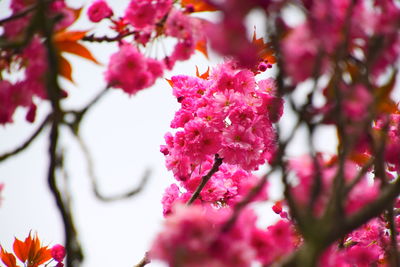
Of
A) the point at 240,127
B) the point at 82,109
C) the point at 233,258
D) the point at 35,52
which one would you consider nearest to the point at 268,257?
the point at 233,258

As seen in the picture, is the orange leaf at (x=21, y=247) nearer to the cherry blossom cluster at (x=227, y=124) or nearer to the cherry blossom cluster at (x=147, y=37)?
the cherry blossom cluster at (x=227, y=124)

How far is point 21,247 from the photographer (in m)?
2.75

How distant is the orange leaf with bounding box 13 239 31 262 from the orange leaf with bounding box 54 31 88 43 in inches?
65.2

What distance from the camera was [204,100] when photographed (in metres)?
2.74

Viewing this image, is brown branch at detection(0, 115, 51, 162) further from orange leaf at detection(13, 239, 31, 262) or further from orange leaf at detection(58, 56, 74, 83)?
orange leaf at detection(13, 239, 31, 262)

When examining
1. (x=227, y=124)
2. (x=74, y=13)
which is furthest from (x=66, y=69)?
(x=227, y=124)

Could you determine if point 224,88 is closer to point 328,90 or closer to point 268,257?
point 328,90

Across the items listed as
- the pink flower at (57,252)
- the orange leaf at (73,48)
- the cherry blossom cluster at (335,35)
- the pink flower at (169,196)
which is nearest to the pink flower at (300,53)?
the cherry blossom cluster at (335,35)

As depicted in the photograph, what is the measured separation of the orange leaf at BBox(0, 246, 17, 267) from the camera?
2.72 meters

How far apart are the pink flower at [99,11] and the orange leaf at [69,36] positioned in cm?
19

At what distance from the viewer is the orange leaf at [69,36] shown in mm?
1548

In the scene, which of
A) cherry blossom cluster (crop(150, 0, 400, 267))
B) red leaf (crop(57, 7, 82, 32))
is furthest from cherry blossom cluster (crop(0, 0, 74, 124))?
cherry blossom cluster (crop(150, 0, 400, 267))

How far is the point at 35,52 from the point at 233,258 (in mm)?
885

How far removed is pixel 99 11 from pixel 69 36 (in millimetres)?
242
